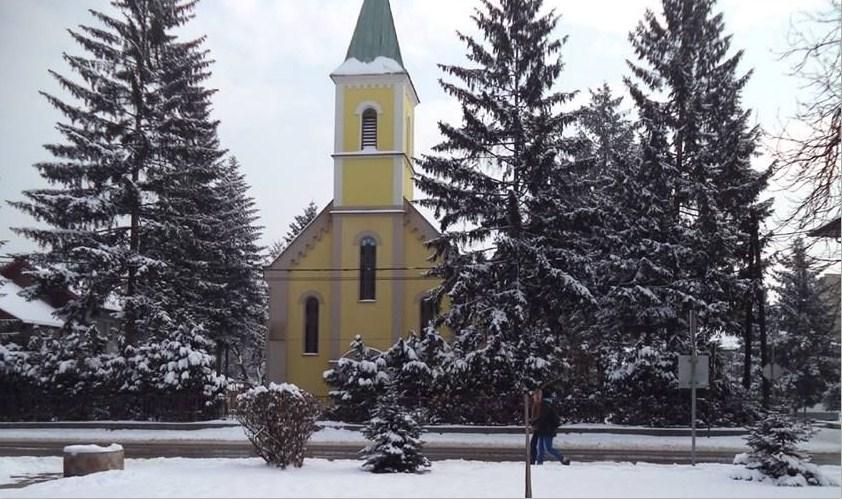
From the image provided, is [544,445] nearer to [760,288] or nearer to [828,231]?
[828,231]

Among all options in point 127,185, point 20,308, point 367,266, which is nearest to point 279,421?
point 127,185

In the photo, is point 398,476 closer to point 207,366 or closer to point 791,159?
point 791,159

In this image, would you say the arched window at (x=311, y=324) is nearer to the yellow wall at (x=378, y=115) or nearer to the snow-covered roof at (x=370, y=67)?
the yellow wall at (x=378, y=115)

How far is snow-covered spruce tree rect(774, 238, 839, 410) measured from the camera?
31891 mm

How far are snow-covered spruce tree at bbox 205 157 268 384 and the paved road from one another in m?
10.1

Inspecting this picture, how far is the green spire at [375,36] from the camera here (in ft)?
105

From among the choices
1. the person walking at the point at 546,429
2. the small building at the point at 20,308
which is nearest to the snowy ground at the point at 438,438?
the person walking at the point at 546,429

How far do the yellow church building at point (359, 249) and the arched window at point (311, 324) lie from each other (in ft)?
0.12

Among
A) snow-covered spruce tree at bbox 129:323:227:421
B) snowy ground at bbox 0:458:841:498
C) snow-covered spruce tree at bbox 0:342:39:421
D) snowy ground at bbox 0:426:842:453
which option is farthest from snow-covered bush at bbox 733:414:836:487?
snow-covered spruce tree at bbox 0:342:39:421

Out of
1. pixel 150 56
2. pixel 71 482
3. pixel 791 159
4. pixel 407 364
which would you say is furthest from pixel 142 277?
pixel 791 159

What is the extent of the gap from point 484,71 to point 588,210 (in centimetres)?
502

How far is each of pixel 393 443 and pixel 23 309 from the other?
84.4 ft

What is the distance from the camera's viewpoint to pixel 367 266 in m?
30.7

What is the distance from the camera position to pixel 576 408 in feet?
76.3
